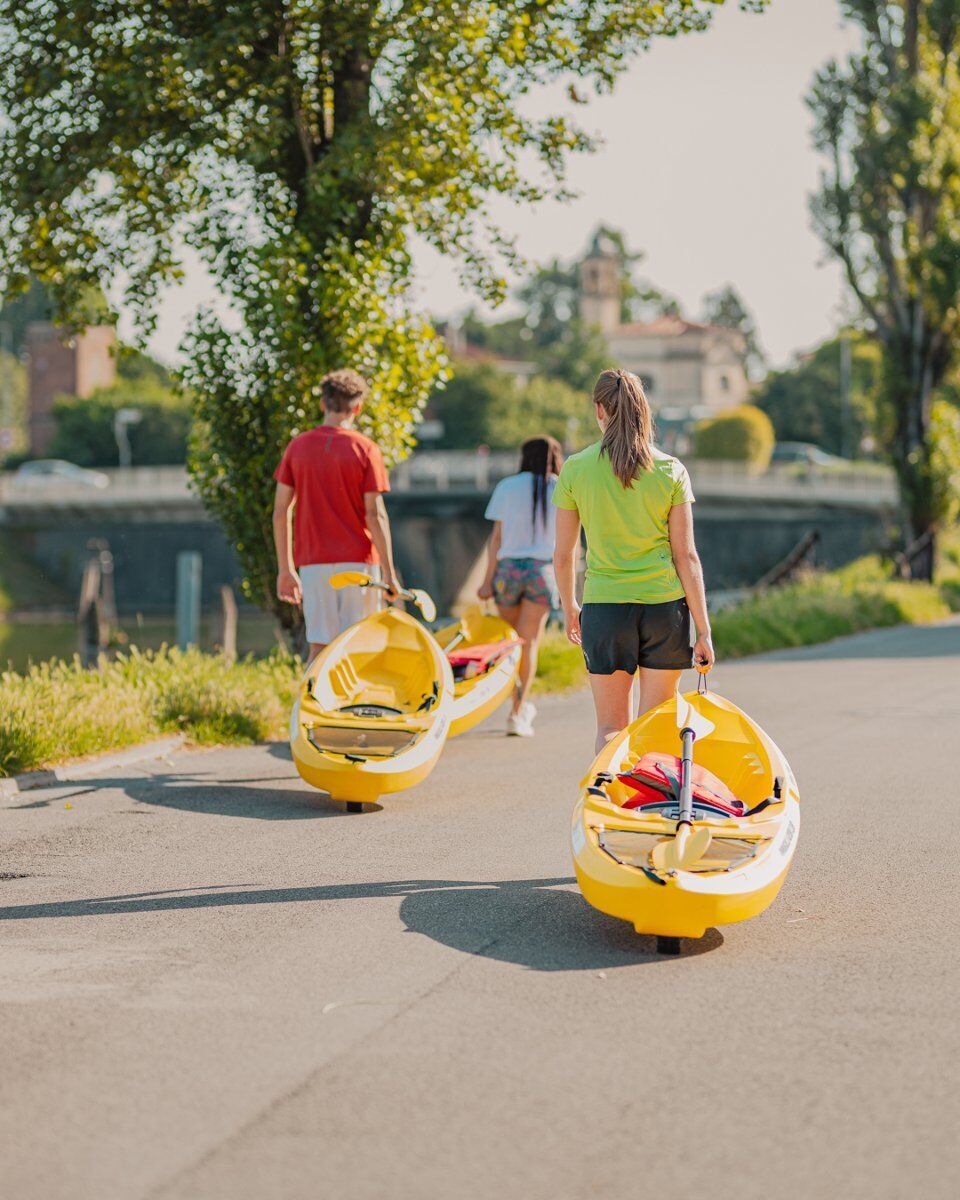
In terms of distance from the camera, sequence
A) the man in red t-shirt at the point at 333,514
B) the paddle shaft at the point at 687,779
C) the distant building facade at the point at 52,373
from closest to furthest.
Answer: the paddle shaft at the point at 687,779 < the man in red t-shirt at the point at 333,514 < the distant building facade at the point at 52,373

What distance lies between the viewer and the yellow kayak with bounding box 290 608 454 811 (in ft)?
25.1

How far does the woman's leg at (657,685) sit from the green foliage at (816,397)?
274ft

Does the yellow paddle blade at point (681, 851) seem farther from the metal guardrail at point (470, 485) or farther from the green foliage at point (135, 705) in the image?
the metal guardrail at point (470, 485)

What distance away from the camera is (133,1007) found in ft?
15.1

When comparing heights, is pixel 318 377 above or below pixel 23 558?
above

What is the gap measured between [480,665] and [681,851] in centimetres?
481

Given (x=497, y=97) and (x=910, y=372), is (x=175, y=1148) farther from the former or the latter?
(x=910, y=372)

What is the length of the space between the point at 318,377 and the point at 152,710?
11.7ft

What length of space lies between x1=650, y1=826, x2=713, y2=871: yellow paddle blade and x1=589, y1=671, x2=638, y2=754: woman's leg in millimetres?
1118

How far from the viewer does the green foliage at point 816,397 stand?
295ft

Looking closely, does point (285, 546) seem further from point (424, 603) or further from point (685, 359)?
point (685, 359)

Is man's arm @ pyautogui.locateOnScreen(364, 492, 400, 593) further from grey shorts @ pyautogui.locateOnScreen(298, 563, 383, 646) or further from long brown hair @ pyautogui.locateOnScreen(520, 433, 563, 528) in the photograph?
long brown hair @ pyautogui.locateOnScreen(520, 433, 563, 528)

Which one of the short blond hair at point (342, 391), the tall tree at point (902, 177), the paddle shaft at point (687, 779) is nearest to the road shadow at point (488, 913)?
the paddle shaft at point (687, 779)

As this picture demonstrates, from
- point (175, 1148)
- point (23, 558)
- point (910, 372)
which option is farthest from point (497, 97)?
point (23, 558)
